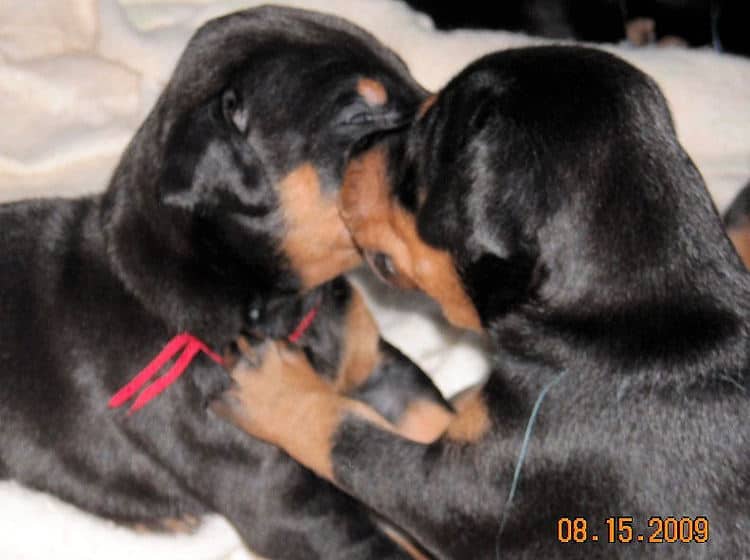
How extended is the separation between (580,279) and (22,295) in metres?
1.39

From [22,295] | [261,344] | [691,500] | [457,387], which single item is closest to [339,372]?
[261,344]

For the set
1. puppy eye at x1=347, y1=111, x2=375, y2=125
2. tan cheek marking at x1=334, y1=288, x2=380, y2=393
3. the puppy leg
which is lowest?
tan cheek marking at x1=334, y1=288, x2=380, y2=393

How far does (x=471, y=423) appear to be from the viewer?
8.48 ft

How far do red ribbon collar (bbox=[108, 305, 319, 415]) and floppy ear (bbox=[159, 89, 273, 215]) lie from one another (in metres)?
0.39

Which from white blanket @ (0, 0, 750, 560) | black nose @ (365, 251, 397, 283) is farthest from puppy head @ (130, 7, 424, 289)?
white blanket @ (0, 0, 750, 560)

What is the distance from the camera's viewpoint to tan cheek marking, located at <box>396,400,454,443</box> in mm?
3074

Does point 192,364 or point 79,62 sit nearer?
point 192,364

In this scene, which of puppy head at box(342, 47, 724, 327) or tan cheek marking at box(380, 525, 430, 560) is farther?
tan cheek marking at box(380, 525, 430, 560)

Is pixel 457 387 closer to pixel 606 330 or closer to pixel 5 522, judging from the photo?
pixel 606 330

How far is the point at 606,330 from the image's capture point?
7.83 ft

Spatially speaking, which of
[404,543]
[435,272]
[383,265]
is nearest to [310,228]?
[383,265]

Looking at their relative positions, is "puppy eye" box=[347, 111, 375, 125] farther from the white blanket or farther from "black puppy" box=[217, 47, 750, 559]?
the white blanket

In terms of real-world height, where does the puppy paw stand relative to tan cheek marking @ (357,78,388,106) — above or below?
below

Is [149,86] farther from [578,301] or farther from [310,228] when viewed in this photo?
[578,301]
